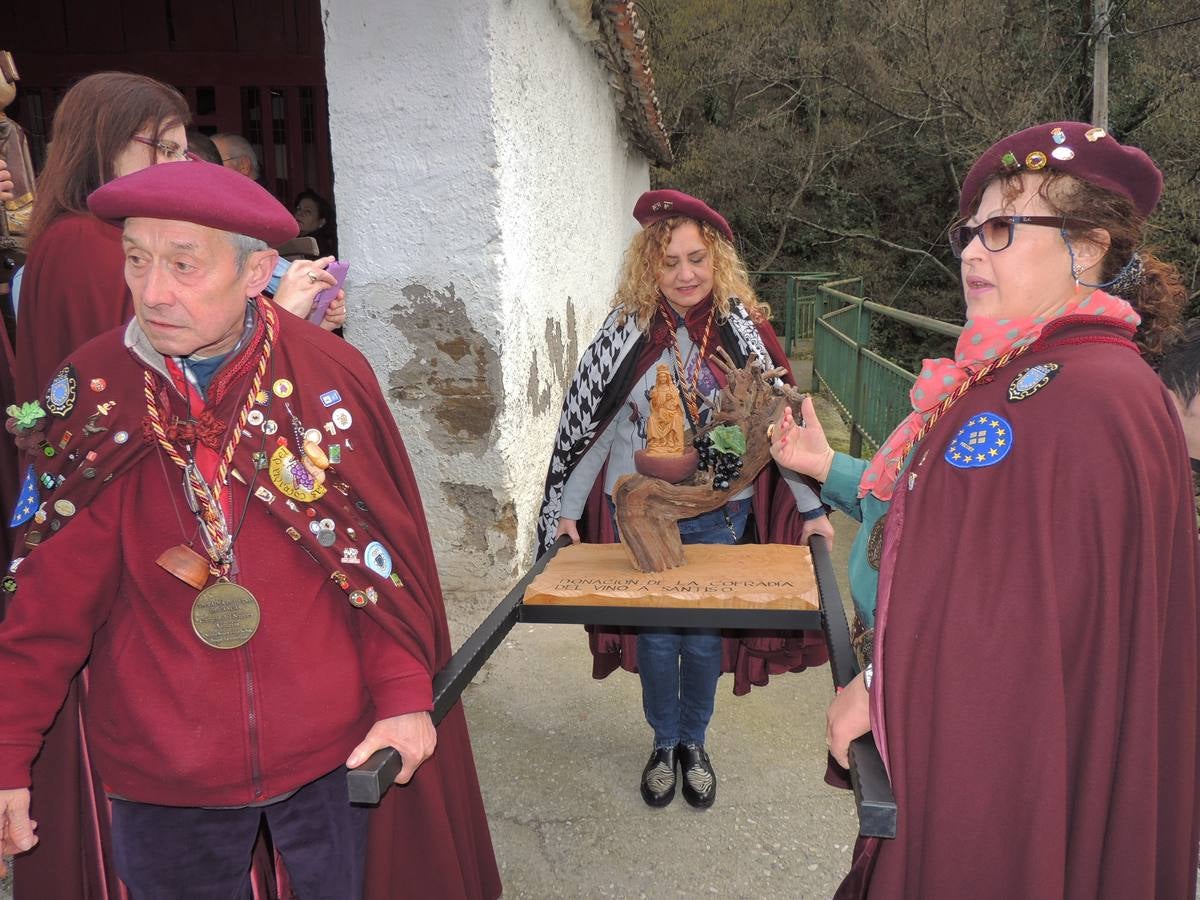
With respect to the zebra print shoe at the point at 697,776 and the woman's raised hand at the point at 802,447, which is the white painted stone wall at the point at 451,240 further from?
the woman's raised hand at the point at 802,447

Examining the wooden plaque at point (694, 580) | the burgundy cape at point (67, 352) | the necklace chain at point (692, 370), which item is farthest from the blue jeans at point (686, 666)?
the burgundy cape at point (67, 352)

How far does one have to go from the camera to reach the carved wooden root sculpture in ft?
7.56

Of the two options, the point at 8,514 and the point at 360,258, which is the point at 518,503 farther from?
the point at 8,514

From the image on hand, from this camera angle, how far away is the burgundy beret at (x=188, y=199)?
1358 mm

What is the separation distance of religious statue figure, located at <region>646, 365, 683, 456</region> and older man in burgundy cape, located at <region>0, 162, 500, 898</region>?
939 mm

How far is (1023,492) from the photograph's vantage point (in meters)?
1.36

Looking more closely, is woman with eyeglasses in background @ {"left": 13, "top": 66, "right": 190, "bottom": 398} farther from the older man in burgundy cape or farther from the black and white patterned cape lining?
the black and white patterned cape lining

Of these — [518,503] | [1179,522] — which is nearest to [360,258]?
[518,503]

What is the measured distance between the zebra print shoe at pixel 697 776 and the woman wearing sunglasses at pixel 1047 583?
56.1 inches

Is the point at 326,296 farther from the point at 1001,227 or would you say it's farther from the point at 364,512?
the point at 1001,227

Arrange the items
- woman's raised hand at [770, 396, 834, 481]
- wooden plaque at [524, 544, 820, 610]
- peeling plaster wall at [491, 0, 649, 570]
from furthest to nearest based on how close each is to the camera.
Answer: peeling plaster wall at [491, 0, 649, 570], woman's raised hand at [770, 396, 834, 481], wooden plaque at [524, 544, 820, 610]

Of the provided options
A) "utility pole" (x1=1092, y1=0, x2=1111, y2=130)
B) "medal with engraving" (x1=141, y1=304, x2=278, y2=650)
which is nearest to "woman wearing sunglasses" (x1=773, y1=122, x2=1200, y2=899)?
"medal with engraving" (x1=141, y1=304, x2=278, y2=650)

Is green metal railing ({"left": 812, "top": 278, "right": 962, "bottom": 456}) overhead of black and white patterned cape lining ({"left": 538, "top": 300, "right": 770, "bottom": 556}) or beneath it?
beneath

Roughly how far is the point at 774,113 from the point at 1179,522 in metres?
19.7
